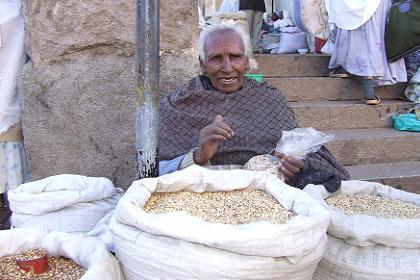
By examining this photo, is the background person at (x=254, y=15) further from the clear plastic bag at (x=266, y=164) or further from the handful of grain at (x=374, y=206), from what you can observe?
the handful of grain at (x=374, y=206)

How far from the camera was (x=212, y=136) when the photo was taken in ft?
6.16

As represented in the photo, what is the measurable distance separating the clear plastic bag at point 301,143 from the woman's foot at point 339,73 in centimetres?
273

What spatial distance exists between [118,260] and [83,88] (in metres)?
1.20

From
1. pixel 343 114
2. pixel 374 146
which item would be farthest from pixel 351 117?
pixel 374 146

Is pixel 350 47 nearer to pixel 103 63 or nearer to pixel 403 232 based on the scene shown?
pixel 103 63

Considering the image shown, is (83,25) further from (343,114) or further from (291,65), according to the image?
(291,65)

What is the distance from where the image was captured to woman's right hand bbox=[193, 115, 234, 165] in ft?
6.07

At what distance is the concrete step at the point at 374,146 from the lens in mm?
3773

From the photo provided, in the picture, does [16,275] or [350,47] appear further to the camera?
[350,47]

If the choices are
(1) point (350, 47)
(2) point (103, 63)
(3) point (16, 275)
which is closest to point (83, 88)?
(2) point (103, 63)

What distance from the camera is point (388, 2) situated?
4.63 m

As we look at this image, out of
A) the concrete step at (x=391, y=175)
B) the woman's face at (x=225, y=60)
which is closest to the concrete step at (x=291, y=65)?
the concrete step at (x=391, y=175)

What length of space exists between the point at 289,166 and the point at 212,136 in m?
0.36

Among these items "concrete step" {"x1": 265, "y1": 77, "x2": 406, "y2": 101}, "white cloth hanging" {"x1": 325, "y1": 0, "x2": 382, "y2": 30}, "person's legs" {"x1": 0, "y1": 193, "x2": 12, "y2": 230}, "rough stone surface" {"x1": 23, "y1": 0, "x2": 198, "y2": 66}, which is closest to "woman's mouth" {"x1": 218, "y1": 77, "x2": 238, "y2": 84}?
"rough stone surface" {"x1": 23, "y1": 0, "x2": 198, "y2": 66}
